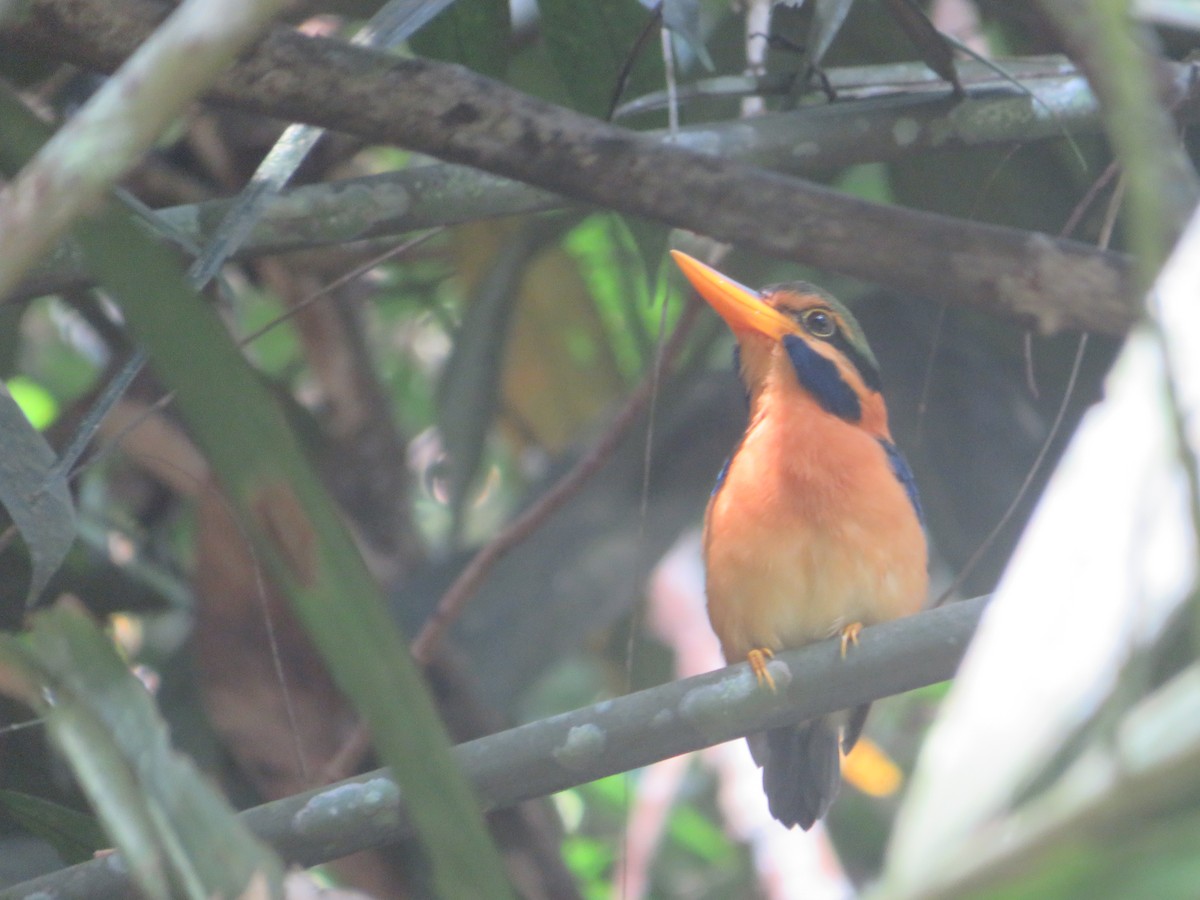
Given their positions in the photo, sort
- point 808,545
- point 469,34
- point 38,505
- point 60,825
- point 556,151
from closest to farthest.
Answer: point 38,505 < point 556,151 < point 60,825 < point 469,34 < point 808,545

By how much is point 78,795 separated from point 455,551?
1.82 metres

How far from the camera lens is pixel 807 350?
3746mm

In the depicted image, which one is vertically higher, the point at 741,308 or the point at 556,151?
the point at 556,151

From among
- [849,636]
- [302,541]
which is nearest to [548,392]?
[849,636]

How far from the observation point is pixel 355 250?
4.53m

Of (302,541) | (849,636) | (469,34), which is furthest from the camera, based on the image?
(469,34)

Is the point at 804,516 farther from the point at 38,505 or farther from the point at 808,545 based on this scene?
the point at 38,505

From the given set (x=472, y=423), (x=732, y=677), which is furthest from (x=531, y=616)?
(x=732, y=677)

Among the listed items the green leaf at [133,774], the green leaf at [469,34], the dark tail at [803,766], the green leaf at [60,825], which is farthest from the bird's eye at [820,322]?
the green leaf at [133,774]

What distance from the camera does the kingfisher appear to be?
11.1 ft

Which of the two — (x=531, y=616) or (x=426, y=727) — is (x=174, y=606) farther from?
(x=426, y=727)

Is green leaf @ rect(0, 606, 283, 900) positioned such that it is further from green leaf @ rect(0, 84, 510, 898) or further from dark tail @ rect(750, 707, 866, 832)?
dark tail @ rect(750, 707, 866, 832)

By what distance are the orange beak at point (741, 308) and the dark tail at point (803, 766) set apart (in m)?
1.04

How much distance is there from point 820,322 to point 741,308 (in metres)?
0.29
